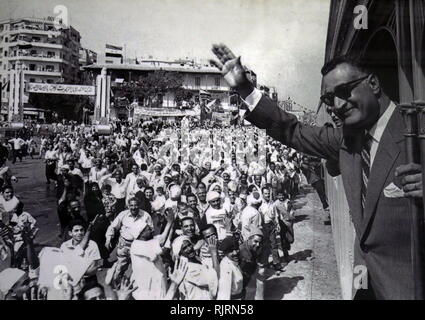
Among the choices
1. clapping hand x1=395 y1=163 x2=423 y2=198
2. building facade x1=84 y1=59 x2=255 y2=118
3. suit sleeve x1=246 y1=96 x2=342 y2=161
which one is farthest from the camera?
building facade x1=84 y1=59 x2=255 y2=118

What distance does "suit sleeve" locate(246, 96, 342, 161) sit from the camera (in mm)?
1825

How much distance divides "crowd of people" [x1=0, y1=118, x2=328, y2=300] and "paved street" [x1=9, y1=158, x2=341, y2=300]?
11cm

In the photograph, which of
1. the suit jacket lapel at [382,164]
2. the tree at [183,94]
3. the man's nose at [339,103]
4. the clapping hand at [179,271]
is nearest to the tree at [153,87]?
the tree at [183,94]

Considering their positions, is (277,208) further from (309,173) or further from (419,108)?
(419,108)

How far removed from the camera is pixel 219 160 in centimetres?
424

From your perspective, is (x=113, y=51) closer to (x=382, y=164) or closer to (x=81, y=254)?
(x=81, y=254)

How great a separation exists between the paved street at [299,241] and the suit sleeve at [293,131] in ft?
Answer: 4.73

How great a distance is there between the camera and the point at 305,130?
1.88 m

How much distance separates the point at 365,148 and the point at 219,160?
2482mm

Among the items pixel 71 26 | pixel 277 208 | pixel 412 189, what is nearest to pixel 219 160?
pixel 277 208

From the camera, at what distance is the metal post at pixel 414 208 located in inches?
62.7

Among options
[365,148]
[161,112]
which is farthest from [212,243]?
[161,112]

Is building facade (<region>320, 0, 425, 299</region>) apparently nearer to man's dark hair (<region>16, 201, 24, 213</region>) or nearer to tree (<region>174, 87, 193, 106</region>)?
tree (<region>174, 87, 193, 106</region>)

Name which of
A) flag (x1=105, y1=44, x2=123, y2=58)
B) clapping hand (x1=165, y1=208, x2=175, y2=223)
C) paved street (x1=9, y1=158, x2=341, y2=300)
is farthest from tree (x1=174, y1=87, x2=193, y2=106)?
paved street (x1=9, y1=158, x2=341, y2=300)
